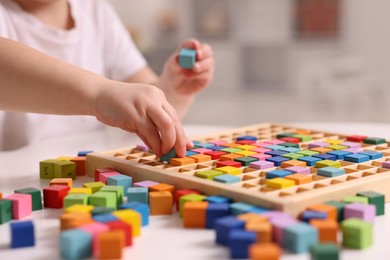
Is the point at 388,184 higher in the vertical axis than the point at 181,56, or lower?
lower

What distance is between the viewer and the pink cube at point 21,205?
Result: 64 cm

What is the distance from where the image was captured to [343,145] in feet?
2.98

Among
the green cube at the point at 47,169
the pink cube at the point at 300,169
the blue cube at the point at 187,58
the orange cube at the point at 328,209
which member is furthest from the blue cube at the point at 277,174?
the blue cube at the point at 187,58

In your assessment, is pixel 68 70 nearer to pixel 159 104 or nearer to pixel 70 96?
pixel 70 96

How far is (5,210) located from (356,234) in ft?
1.21

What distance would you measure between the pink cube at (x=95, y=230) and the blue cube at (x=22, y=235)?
0.17ft

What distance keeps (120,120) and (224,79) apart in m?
3.73

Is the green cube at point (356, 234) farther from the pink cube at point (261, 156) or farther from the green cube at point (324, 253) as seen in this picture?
the pink cube at point (261, 156)

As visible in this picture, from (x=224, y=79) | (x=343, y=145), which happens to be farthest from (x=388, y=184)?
(x=224, y=79)

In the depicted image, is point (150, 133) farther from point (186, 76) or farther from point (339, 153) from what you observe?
point (186, 76)

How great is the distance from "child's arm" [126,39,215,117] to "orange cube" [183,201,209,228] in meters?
0.65

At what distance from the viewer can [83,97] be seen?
0.84 m

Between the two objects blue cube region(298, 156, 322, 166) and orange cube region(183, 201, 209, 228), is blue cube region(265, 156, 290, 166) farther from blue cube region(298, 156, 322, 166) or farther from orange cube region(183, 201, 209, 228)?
orange cube region(183, 201, 209, 228)

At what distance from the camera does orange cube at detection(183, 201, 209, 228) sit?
0.59 metres
